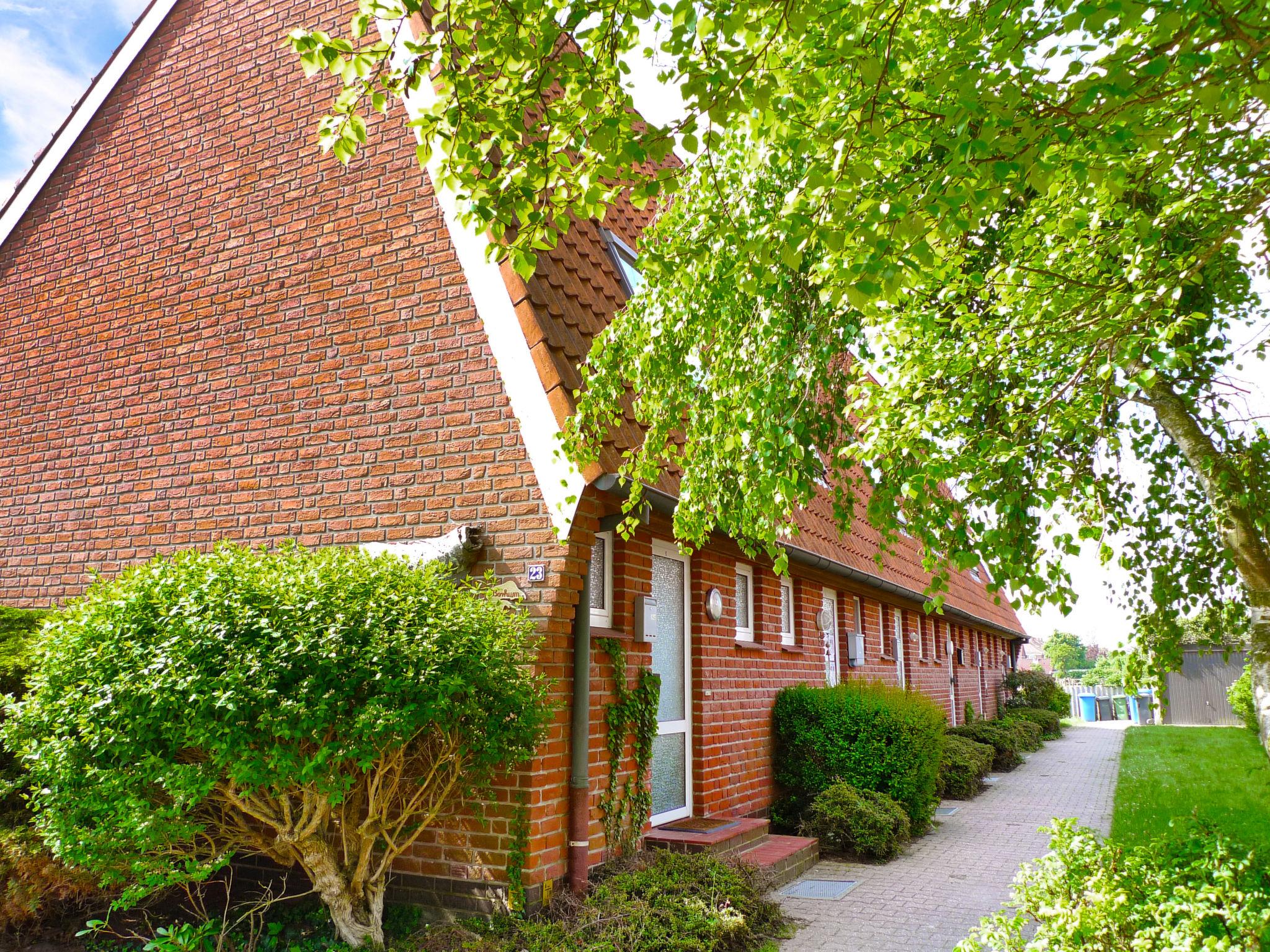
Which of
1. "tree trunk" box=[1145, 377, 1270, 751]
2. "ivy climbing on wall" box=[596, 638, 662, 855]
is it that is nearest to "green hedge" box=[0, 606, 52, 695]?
"ivy climbing on wall" box=[596, 638, 662, 855]

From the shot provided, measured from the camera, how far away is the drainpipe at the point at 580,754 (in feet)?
19.6

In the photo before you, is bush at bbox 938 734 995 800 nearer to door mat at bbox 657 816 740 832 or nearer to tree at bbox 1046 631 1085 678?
door mat at bbox 657 816 740 832

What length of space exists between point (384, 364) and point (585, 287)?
1758mm

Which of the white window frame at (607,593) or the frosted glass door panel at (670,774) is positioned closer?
the white window frame at (607,593)

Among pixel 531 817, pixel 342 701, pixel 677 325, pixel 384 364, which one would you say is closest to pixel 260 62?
pixel 384 364

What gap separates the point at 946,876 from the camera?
786cm

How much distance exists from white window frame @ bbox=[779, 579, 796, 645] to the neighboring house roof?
1184 millimetres

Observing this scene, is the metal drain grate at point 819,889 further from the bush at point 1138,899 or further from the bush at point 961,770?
the bush at point 961,770

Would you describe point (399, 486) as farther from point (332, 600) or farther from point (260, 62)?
point (260, 62)

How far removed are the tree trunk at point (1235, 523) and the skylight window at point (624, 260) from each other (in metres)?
4.50

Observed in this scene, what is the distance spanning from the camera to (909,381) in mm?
4945

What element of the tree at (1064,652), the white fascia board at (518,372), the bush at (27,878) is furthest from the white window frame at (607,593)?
the tree at (1064,652)

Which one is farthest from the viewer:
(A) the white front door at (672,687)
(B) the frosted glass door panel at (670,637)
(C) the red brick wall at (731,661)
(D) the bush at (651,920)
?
(B) the frosted glass door panel at (670,637)

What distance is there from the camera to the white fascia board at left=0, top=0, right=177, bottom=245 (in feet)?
29.0
